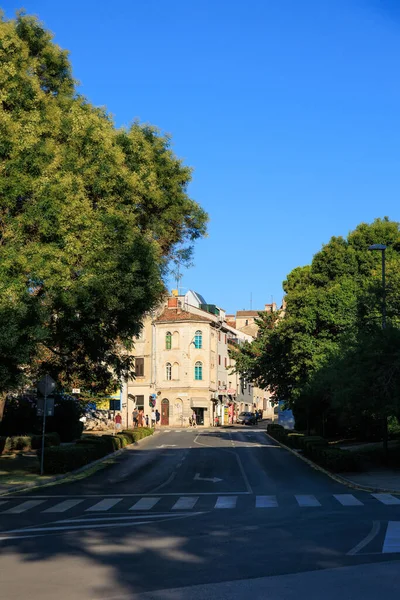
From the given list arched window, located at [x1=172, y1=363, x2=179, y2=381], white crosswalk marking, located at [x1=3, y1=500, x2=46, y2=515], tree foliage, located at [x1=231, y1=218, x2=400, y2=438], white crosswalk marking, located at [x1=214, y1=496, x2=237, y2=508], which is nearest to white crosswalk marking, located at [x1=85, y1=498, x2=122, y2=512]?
white crosswalk marking, located at [x1=3, y1=500, x2=46, y2=515]

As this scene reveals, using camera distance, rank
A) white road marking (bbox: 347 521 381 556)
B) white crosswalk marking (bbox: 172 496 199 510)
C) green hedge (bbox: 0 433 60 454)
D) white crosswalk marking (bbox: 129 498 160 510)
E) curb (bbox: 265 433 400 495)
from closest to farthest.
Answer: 1. white road marking (bbox: 347 521 381 556)
2. white crosswalk marking (bbox: 172 496 199 510)
3. white crosswalk marking (bbox: 129 498 160 510)
4. curb (bbox: 265 433 400 495)
5. green hedge (bbox: 0 433 60 454)

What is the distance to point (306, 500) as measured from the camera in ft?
63.9

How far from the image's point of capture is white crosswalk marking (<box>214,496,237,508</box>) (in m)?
18.5

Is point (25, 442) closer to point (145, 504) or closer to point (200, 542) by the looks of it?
point (145, 504)

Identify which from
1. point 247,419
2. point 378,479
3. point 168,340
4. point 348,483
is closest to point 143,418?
point 168,340

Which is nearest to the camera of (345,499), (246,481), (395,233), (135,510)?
(135,510)

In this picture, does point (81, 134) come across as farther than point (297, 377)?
No

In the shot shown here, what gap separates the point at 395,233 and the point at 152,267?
27492mm

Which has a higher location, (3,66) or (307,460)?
(3,66)

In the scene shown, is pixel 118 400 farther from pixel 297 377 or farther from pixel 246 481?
pixel 246 481

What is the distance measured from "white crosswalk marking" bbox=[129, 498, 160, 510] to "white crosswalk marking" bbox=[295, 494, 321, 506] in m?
3.54

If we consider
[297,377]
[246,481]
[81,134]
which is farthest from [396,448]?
[81,134]

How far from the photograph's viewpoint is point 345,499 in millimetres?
19562

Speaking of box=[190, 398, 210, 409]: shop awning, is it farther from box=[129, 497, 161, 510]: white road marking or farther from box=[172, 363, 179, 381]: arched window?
box=[129, 497, 161, 510]: white road marking
